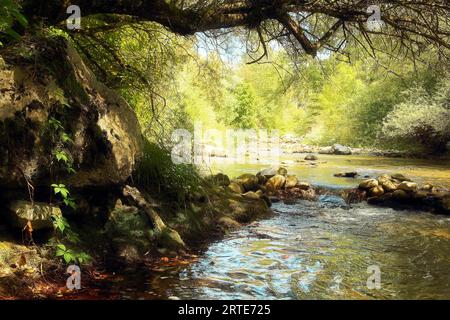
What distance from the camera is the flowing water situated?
4.78 meters

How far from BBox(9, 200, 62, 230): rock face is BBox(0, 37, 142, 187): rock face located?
0.71 feet

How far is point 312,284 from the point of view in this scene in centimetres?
504

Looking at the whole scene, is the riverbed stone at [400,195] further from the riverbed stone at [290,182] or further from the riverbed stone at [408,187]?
the riverbed stone at [290,182]

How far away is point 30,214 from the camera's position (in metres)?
4.43

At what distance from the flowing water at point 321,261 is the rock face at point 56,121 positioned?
150 centimetres

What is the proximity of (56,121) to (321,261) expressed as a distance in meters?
3.81

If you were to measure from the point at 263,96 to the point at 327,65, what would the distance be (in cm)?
4734

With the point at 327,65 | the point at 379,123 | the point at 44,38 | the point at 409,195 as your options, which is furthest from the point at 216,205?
the point at 379,123

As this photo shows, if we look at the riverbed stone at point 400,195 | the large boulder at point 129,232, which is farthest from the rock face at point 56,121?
the riverbed stone at point 400,195

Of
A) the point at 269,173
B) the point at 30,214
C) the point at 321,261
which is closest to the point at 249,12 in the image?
the point at 321,261
